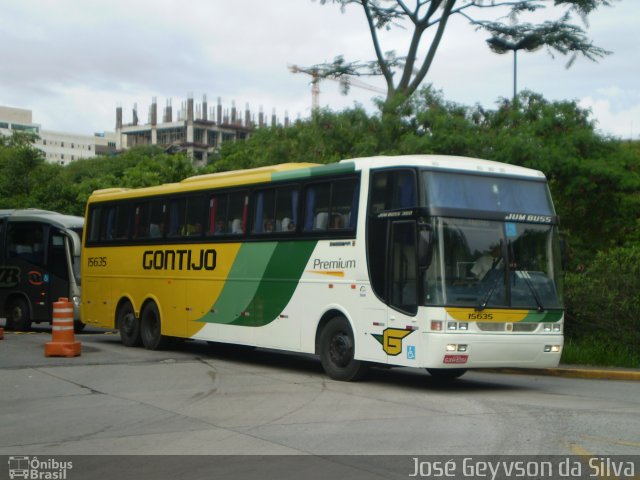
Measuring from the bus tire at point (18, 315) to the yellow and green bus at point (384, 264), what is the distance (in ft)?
31.0

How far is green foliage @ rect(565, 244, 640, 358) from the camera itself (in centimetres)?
1783

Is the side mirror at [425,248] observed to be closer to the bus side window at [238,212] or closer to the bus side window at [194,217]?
the bus side window at [238,212]

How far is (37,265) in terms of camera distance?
88.3 ft

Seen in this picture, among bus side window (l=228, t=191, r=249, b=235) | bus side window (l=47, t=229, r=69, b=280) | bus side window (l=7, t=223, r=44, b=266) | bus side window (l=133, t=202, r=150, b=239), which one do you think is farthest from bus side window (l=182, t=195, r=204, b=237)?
bus side window (l=7, t=223, r=44, b=266)

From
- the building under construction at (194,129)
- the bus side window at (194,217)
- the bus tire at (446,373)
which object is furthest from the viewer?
the building under construction at (194,129)

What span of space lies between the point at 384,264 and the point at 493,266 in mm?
1583

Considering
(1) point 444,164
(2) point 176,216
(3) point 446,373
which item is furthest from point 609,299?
(2) point 176,216

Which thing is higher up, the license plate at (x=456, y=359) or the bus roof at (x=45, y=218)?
the bus roof at (x=45, y=218)

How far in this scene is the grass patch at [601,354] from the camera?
1764cm

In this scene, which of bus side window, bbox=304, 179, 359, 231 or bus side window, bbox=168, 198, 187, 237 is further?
bus side window, bbox=168, 198, 187, 237

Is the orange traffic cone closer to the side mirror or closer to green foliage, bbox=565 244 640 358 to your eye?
the side mirror

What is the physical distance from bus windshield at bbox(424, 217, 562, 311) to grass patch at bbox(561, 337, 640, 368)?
389cm

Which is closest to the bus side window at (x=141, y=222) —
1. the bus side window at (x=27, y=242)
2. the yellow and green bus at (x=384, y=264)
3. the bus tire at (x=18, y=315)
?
the yellow and green bus at (x=384, y=264)

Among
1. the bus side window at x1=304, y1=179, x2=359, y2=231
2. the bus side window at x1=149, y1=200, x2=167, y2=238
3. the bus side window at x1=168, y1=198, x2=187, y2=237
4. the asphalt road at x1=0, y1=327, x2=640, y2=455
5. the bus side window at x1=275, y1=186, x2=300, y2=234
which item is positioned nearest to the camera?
the asphalt road at x1=0, y1=327, x2=640, y2=455
